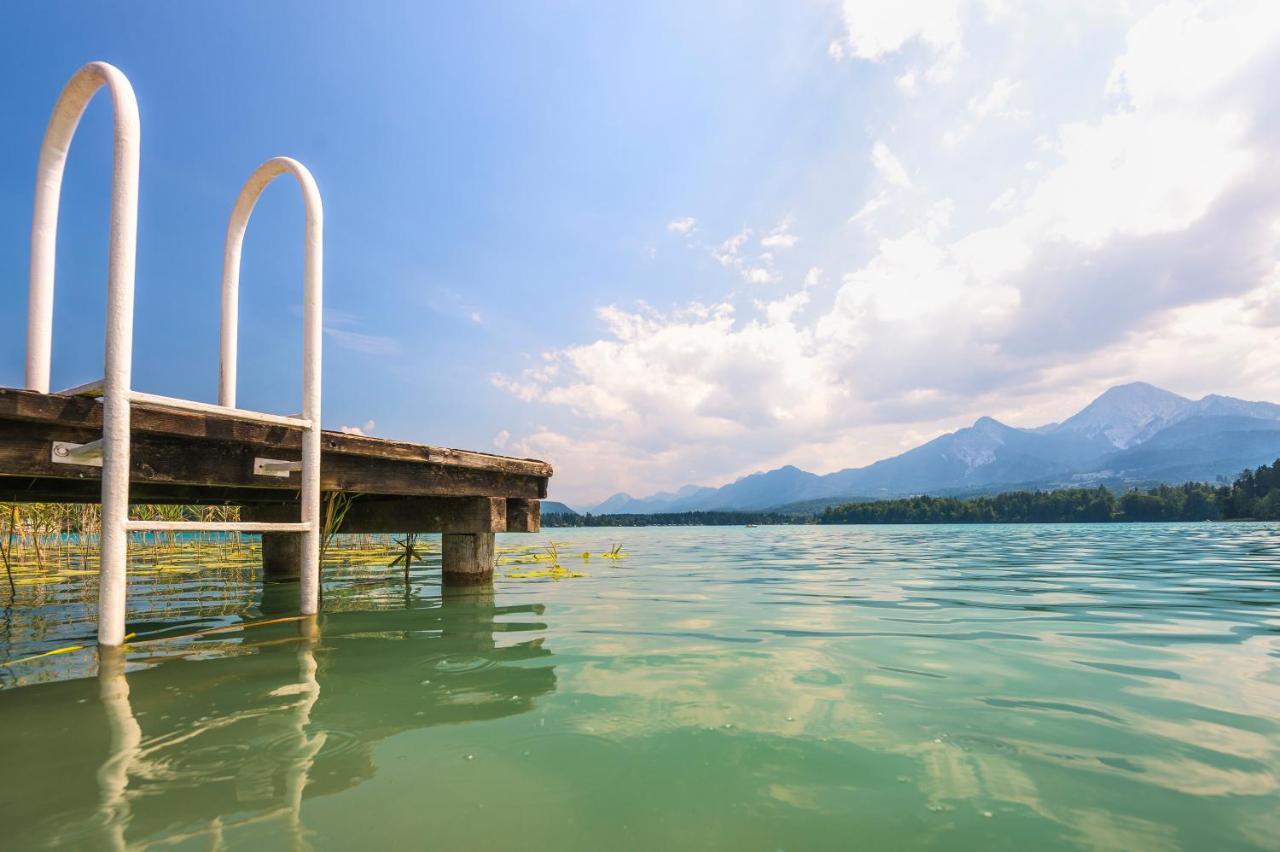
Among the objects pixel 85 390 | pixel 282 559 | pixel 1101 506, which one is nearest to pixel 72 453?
pixel 85 390

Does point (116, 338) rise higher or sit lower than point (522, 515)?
higher

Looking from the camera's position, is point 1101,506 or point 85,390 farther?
point 1101,506

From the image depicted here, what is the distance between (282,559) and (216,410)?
22.1 ft

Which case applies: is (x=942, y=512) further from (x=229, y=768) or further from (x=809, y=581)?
(x=229, y=768)

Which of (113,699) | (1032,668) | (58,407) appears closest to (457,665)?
(113,699)

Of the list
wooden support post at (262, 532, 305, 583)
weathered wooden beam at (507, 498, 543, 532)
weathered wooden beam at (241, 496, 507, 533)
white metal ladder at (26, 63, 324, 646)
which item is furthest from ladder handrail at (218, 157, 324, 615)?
wooden support post at (262, 532, 305, 583)

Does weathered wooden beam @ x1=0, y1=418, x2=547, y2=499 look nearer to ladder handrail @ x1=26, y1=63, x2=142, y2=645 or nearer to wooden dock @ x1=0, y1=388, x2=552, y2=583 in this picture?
wooden dock @ x1=0, y1=388, x2=552, y2=583

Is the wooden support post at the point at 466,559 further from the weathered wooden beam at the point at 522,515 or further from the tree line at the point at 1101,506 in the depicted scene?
the tree line at the point at 1101,506

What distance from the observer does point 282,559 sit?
10.2 meters

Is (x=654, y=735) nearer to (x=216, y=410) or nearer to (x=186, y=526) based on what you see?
(x=186, y=526)

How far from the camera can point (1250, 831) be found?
1874 mm

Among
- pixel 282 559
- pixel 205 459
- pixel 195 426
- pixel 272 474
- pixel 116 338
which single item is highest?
pixel 116 338

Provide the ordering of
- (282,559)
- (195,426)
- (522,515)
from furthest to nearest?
(282,559), (522,515), (195,426)

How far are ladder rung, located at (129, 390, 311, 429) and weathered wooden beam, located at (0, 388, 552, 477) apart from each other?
156 mm
